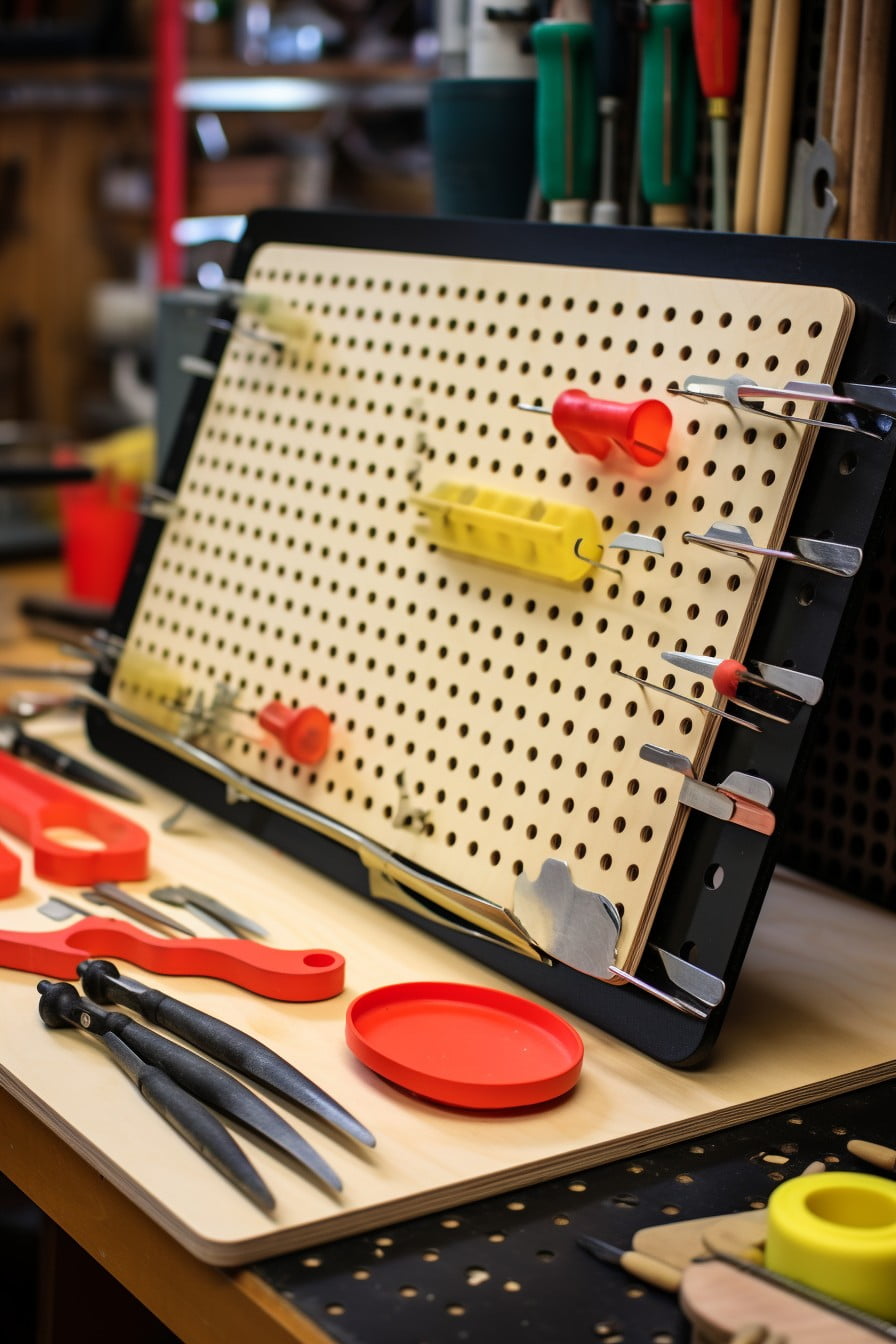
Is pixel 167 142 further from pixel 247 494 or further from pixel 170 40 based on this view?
pixel 247 494

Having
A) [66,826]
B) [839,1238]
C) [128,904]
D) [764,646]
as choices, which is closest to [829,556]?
[764,646]

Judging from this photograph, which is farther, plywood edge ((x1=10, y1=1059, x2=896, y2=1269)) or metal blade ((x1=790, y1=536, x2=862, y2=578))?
metal blade ((x1=790, y1=536, x2=862, y2=578))

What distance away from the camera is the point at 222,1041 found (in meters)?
0.77

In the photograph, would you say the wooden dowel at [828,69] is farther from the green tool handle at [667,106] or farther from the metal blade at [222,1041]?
the metal blade at [222,1041]

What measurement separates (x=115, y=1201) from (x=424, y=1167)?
0.14m

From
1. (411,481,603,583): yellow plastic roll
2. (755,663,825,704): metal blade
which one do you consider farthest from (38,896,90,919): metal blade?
(755,663,825,704): metal blade

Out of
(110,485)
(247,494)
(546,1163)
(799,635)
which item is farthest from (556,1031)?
(110,485)

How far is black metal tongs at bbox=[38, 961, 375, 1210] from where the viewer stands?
0.68m

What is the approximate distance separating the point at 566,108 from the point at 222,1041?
26.9 inches

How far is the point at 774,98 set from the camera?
989 millimetres

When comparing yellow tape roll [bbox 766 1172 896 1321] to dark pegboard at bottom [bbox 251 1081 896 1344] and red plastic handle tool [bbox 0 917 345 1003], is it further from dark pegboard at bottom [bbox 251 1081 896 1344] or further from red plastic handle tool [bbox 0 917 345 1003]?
red plastic handle tool [bbox 0 917 345 1003]

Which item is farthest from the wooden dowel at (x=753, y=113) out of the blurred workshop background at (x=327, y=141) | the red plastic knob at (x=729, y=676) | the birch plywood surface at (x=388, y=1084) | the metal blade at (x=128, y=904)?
the metal blade at (x=128, y=904)

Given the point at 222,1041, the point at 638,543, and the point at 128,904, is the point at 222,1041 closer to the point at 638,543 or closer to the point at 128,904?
the point at 128,904

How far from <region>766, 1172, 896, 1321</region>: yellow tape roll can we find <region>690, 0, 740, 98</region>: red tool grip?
692mm
